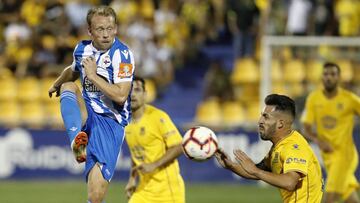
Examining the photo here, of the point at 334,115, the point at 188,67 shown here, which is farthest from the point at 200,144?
the point at 188,67

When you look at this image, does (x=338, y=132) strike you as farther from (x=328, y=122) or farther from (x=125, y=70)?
(x=125, y=70)

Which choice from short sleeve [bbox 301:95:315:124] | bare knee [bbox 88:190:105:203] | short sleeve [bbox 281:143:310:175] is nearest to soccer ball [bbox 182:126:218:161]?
short sleeve [bbox 281:143:310:175]

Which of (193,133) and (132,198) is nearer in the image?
(193,133)

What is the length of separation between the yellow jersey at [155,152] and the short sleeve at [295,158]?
90.0 inches

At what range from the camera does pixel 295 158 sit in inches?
297

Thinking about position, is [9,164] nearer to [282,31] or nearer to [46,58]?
[46,58]

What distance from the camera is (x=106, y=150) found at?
7930mm

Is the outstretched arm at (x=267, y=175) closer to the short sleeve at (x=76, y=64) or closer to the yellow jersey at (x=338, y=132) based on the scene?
the short sleeve at (x=76, y=64)

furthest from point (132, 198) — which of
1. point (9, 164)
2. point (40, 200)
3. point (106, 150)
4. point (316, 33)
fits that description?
point (316, 33)

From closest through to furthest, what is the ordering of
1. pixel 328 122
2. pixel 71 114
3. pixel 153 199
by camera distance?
1. pixel 71 114
2. pixel 153 199
3. pixel 328 122

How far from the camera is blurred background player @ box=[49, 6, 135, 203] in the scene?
779 cm

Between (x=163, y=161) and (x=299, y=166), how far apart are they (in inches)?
94.5

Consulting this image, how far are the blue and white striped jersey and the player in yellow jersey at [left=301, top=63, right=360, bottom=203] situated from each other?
4.88 metres

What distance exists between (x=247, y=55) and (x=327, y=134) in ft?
28.4
